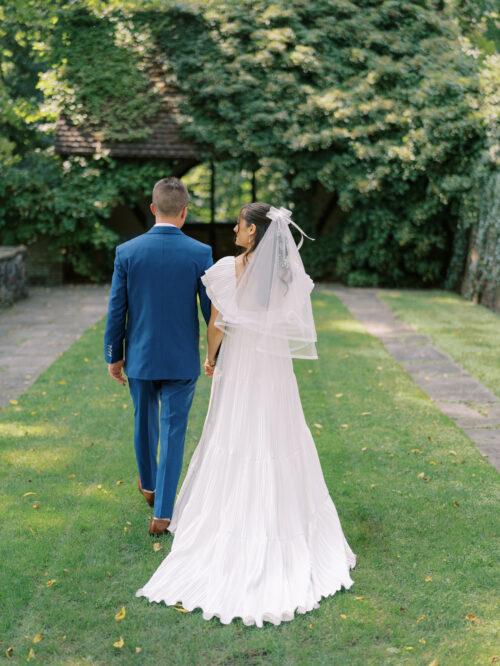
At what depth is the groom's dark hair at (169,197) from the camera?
4445 mm

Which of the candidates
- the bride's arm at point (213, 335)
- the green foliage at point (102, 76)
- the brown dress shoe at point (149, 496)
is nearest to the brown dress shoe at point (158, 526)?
the brown dress shoe at point (149, 496)

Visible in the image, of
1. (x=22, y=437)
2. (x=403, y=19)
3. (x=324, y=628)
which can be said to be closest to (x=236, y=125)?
(x=403, y=19)

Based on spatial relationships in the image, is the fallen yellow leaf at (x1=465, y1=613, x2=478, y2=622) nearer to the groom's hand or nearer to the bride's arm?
the bride's arm

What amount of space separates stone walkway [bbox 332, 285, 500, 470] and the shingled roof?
5263 millimetres

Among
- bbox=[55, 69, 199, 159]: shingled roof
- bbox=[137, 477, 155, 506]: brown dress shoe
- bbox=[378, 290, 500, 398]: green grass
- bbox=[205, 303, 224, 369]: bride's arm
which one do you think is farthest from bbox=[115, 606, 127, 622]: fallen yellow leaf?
bbox=[55, 69, 199, 159]: shingled roof

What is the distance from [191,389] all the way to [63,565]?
3.76ft

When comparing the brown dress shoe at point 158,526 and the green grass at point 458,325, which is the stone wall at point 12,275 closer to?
the green grass at point 458,325

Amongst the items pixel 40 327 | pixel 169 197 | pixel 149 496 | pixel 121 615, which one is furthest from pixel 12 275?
pixel 121 615

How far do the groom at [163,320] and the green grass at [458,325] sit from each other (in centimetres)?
473

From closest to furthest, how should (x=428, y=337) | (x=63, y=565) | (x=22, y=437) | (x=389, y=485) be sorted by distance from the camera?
(x=63, y=565), (x=389, y=485), (x=22, y=437), (x=428, y=337)

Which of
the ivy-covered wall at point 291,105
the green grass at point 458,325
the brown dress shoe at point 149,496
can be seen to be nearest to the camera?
the brown dress shoe at point 149,496

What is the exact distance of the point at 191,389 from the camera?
4742mm

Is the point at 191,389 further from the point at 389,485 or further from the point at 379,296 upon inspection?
the point at 379,296

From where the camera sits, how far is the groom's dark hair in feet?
14.6
